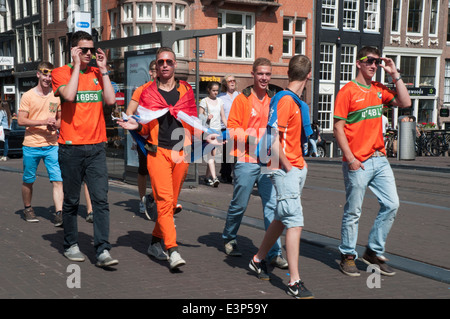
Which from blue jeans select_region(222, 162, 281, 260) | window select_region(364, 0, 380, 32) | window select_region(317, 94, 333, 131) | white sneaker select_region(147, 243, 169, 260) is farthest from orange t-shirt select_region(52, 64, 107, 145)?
window select_region(364, 0, 380, 32)

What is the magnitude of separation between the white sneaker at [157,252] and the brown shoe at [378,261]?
185cm

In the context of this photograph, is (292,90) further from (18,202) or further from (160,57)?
(18,202)

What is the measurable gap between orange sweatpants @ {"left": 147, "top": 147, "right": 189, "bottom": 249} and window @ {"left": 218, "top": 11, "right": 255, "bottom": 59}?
24.4 meters

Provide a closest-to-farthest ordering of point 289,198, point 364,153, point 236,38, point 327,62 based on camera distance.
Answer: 1. point 289,198
2. point 364,153
3. point 236,38
4. point 327,62

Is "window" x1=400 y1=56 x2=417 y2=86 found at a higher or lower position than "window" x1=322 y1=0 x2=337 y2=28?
lower

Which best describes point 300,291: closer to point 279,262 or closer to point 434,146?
point 279,262

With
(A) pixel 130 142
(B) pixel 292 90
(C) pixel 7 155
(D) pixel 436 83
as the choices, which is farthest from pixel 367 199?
(D) pixel 436 83

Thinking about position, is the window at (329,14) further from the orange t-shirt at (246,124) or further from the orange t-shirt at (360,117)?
the orange t-shirt at (360,117)

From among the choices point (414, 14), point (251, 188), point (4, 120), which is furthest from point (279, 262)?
point (414, 14)

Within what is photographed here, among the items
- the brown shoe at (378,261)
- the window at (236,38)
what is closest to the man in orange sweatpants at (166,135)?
the brown shoe at (378,261)

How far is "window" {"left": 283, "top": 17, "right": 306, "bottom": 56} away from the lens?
3152 centimetres

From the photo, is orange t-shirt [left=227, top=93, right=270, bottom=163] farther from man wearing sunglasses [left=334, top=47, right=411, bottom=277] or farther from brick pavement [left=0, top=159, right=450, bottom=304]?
brick pavement [left=0, top=159, right=450, bottom=304]

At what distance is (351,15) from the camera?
32625mm

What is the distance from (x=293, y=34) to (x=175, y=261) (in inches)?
1114
